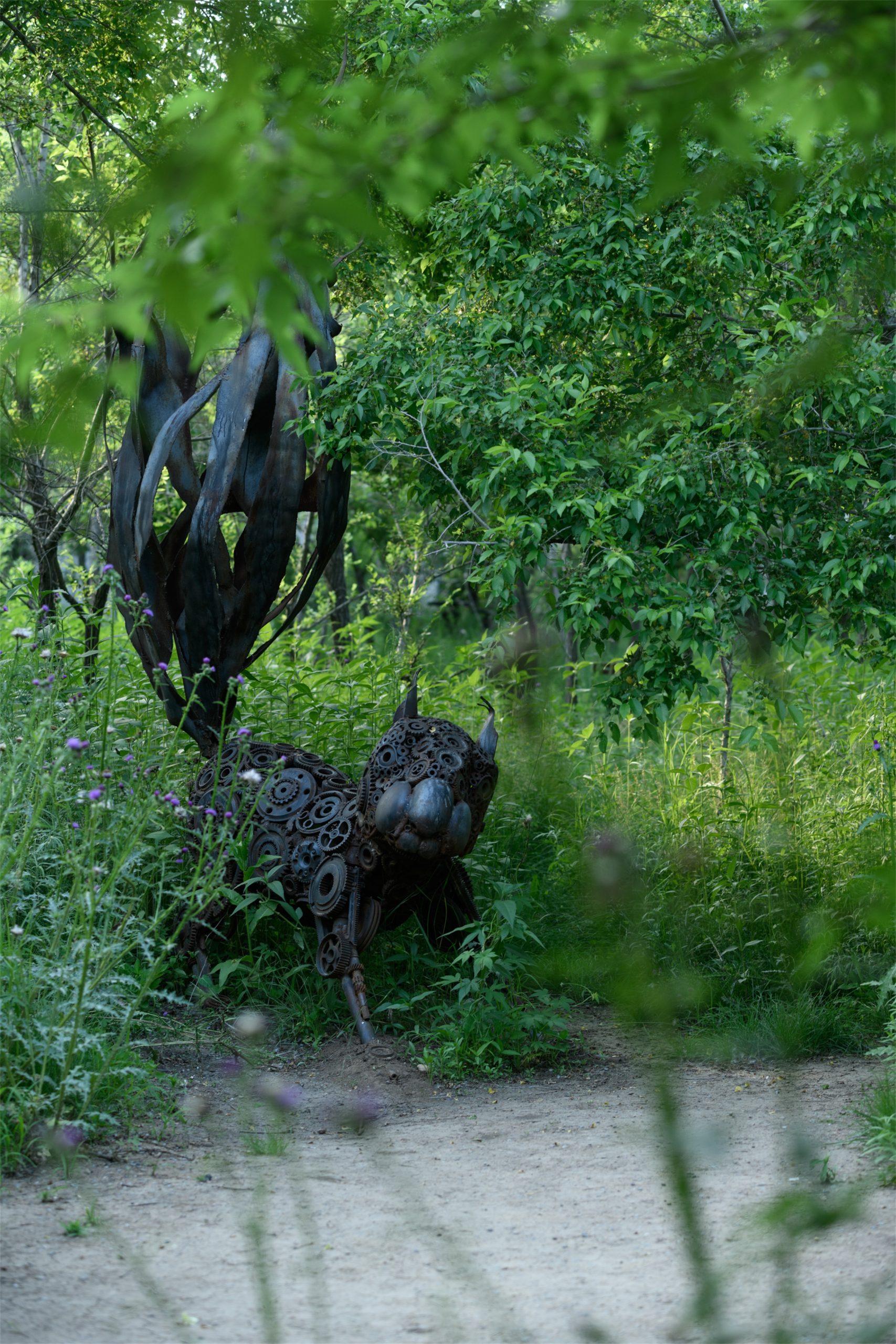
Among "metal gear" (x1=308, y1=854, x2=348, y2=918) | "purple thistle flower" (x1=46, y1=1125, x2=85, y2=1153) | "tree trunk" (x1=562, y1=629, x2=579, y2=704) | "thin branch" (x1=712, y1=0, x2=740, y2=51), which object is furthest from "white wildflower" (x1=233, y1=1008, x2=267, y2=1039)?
"thin branch" (x1=712, y1=0, x2=740, y2=51)

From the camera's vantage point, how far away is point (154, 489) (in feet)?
18.0

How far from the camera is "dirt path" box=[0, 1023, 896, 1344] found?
2.68 metres

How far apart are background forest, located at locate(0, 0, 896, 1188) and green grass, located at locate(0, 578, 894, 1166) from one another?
0.08ft

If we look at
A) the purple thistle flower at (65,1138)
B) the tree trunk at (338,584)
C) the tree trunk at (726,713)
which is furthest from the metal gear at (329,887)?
the tree trunk at (338,584)

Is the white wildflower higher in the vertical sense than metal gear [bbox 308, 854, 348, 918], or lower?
lower

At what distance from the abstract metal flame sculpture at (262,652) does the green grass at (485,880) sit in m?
0.23

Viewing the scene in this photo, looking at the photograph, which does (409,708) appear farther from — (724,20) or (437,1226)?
(724,20)

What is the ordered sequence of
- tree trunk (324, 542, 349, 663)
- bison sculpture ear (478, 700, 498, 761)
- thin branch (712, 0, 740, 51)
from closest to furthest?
bison sculpture ear (478, 700, 498, 761)
thin branch (712, 0, 740, 51)
tree trunk (324, 542, 349, 663)

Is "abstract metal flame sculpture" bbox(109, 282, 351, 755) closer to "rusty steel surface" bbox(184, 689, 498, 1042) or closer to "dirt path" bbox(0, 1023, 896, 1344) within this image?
"rusty steel surface" bbox(184, 689, 498, 1042)

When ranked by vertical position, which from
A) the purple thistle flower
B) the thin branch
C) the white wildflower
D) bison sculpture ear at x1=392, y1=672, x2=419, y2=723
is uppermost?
the thin branch

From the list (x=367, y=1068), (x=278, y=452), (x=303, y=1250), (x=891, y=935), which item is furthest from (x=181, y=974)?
(x=891, y=935)

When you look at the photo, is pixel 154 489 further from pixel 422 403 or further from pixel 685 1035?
pixel 685 1035

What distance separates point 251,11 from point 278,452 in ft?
7.46

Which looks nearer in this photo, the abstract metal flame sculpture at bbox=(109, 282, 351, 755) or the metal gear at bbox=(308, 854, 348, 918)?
the metal gear at bbox=(308, 854, 348, 918)
